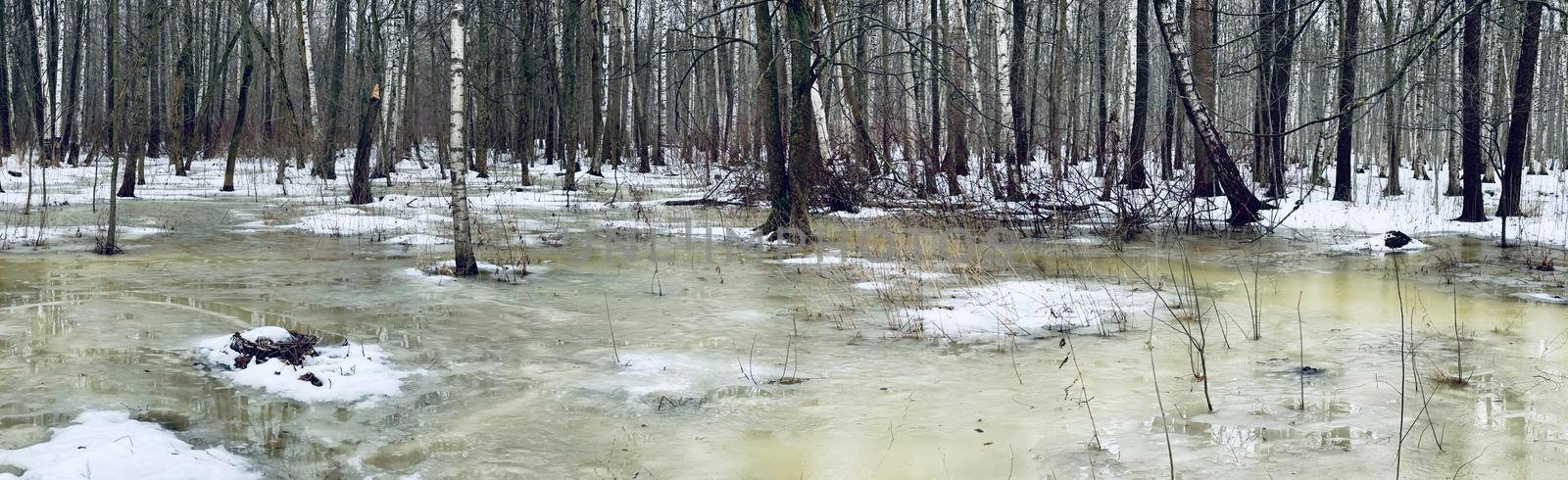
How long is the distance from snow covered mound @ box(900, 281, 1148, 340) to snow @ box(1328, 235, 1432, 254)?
15.2ft

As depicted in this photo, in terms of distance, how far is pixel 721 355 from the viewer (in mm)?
6441

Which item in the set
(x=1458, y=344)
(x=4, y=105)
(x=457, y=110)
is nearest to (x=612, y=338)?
(x=457, y=110)

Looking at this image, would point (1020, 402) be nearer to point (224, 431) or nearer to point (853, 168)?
point (224, 431)

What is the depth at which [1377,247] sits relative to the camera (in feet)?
38.8

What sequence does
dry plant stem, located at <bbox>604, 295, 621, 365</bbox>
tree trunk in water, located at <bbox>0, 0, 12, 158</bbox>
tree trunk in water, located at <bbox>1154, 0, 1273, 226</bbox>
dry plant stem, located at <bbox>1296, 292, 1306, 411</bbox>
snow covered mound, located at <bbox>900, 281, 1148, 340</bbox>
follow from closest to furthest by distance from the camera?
dry plant stem, located at <bbox>1296, 292, 1306, 411</bbox> → dry plant stem, located at <bbox>604, 295, 621, 365</bbox> → snow covered mound, located at <bbox>900, 281, 1148, 340</bbox> → tree trunk in water, located at <bbox>1154, 0, 1273, 226</bbox> → tree trunk in water, located at <bbox>0, 0, 12, 158</bbox>

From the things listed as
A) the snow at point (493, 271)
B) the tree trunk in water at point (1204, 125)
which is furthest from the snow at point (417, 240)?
the tree trunk in water at point (1204, 125)

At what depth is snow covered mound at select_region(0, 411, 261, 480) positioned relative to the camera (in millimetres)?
4070

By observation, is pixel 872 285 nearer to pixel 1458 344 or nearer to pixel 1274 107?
pixel 1458 344

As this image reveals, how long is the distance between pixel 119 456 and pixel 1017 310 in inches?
218

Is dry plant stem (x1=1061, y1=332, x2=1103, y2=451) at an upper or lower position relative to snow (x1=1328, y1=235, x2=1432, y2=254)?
lower

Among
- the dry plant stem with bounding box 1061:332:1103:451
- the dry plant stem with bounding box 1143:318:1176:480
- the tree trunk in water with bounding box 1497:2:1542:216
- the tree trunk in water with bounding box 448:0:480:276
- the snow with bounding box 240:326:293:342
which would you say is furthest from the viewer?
the tree trunk in water with bounding box 1497:2:1542:216

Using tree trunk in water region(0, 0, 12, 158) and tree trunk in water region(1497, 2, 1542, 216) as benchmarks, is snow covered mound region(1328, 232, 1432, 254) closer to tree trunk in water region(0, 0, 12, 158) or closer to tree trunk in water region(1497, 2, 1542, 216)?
tree trunk in water region(1497, 2, 1542, 216)

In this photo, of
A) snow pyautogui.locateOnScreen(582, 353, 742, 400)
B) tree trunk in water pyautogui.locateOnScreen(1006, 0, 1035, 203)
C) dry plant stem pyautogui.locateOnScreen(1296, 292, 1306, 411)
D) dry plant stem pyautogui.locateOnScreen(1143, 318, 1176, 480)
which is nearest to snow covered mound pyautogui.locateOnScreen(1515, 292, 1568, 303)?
dry plant stem pyautogui.locateOnScreen(1296, 292, 1306, 411)

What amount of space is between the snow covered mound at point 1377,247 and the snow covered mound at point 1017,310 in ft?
15.2
